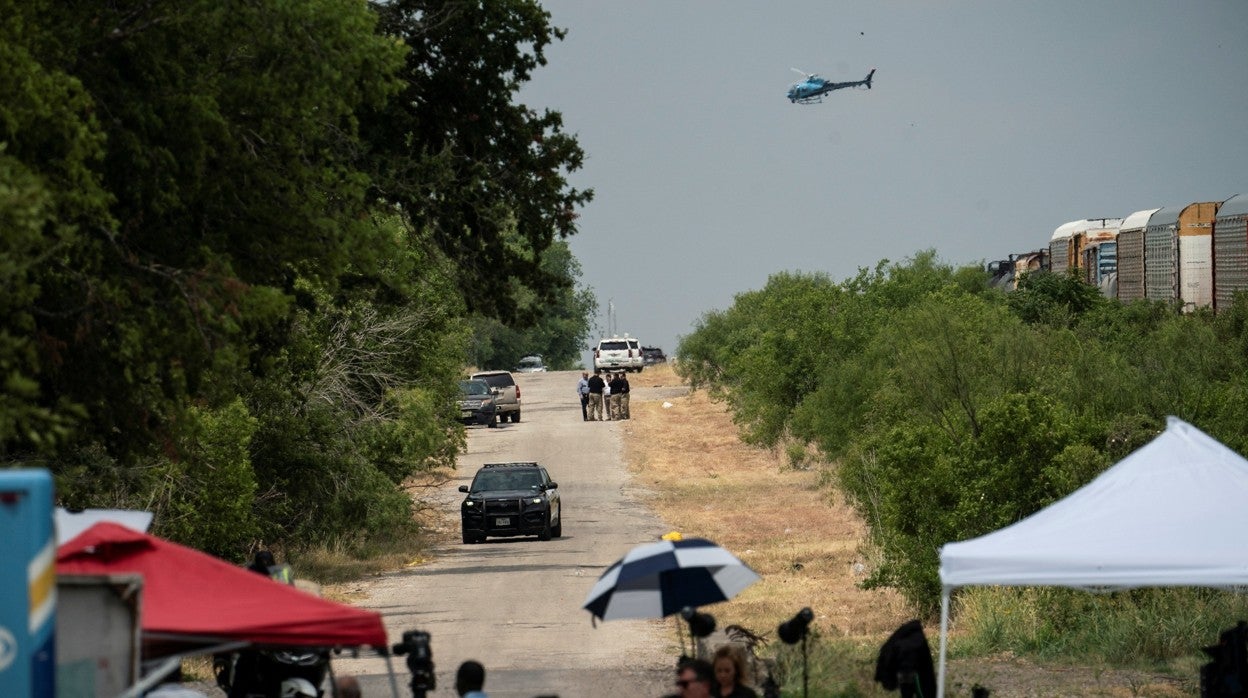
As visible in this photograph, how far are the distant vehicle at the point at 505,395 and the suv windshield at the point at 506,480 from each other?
28.9 meters

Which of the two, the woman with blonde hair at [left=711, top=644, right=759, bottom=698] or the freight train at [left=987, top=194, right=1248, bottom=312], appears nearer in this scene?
the woman with blonde hair at [left=711, top=644, right=759, bottom=698]

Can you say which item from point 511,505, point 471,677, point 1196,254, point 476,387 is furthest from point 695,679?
point 476,387

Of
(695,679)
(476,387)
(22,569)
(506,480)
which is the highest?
(476,387)

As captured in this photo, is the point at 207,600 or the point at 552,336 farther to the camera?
the point at 552,336

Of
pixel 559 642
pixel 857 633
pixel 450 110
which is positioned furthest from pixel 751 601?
pixel 450 110

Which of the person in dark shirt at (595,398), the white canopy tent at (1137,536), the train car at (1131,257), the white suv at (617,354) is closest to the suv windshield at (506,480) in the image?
the train car at (1131,257)

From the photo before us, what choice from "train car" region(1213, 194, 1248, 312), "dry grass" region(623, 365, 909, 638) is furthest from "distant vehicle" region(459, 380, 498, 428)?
"train car" region(1213, 194, 1248, 312)

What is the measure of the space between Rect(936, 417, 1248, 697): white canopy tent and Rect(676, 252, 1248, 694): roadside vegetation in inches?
168

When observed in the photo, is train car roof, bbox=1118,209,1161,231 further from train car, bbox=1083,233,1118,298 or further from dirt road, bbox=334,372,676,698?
dirt road, bbox=334,372,676,698

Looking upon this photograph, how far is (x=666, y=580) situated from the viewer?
565 inches

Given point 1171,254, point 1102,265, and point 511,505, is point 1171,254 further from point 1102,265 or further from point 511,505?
point 511,505

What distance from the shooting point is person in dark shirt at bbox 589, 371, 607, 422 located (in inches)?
2537

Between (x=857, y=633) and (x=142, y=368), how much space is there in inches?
418

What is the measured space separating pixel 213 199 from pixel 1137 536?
10.2 m
